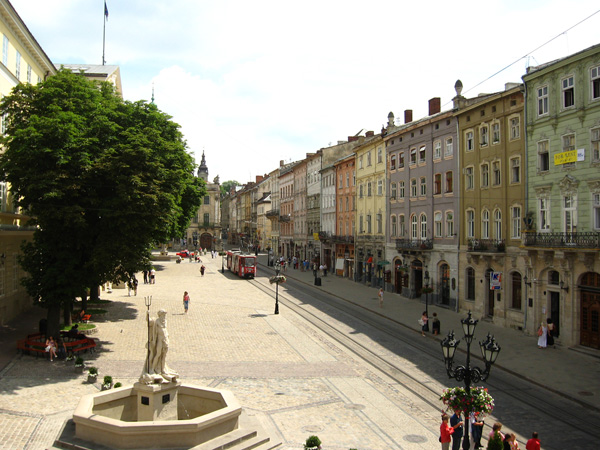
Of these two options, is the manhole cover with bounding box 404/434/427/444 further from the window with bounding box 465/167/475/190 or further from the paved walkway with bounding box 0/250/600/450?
the window with bounding box 465/167/475/190

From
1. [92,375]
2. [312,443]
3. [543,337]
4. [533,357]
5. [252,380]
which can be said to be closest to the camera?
[312,443]

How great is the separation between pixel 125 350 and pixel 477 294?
2180cm

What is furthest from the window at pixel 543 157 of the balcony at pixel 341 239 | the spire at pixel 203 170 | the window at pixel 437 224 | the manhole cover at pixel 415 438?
the spire at pixel 203 170

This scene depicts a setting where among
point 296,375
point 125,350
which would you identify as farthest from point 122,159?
point 296,375

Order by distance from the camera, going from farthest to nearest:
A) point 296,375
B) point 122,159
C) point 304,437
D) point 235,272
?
point 235,272
point 122,159
point 296,375
point 304,437

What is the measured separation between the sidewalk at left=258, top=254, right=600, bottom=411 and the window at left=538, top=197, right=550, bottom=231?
236 inches

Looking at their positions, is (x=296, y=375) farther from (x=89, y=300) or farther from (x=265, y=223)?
(x=265, y=223)

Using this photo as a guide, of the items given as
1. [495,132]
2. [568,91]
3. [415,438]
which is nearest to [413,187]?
[495,132]

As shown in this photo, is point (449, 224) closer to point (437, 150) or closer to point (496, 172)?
point (437, 150)

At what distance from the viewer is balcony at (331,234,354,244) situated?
5583 centimetres

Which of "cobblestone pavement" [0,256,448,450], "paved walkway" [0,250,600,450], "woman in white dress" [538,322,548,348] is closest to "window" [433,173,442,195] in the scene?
"paved walkway" [0,250,600,450]

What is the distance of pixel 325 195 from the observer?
65.3 meters

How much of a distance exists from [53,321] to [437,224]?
2673cm

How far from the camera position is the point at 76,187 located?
20.9 m
